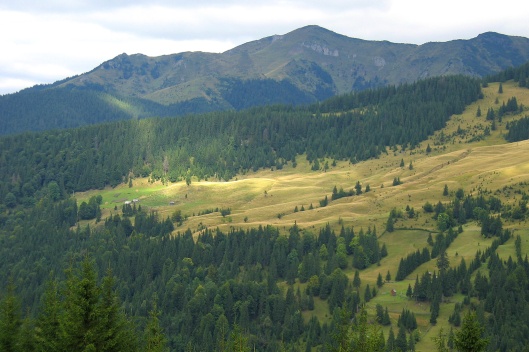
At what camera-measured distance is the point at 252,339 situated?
13525 cm

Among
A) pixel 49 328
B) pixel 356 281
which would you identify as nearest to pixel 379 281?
pixel 356 281

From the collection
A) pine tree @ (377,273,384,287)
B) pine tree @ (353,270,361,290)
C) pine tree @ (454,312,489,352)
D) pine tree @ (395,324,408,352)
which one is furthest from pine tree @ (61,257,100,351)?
pine tree @ (377,273,384,287)

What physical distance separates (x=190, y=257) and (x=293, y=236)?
3384cm

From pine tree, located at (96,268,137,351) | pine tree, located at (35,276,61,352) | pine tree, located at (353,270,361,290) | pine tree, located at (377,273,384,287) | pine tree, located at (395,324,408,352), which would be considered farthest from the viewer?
pine tree, located at (353,270,361,290)

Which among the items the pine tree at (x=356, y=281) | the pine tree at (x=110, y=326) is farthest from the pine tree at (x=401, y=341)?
the pine tree at (x=110, y=326)

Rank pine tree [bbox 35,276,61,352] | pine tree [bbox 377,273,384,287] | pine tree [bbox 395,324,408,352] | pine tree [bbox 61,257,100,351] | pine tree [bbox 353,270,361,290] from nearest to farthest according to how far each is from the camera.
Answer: pine tree [bbox 61,257,100,351]
pine tree [bbox 35,276,61,352]
pine tree [bbox 395,324,408,352]
pine tree [bbox 377,273,384,287]
pine tree [bbox 353,270,361,290]

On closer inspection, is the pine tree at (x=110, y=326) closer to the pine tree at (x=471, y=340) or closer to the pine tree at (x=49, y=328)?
the pine tree at (x=49, y=328)

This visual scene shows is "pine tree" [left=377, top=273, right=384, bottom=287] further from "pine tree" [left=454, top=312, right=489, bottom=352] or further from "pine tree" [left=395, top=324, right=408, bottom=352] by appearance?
"pine tree" [left=454, top=312, right=489, bottom=352]

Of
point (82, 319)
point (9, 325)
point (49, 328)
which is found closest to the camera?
point (82, 319)

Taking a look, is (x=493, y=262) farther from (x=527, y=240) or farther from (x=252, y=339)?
(x=252, y=339)

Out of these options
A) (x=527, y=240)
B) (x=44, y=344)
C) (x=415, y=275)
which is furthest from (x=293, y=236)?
(x=44, y=344)

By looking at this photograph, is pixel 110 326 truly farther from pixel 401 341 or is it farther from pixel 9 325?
pixel 401 341

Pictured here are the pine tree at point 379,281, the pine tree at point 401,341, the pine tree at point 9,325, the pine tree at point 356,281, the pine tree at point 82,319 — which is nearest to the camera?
the pine tree at point 82,319

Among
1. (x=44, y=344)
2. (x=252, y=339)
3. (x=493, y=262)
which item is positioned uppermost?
(x=44, y=344)
